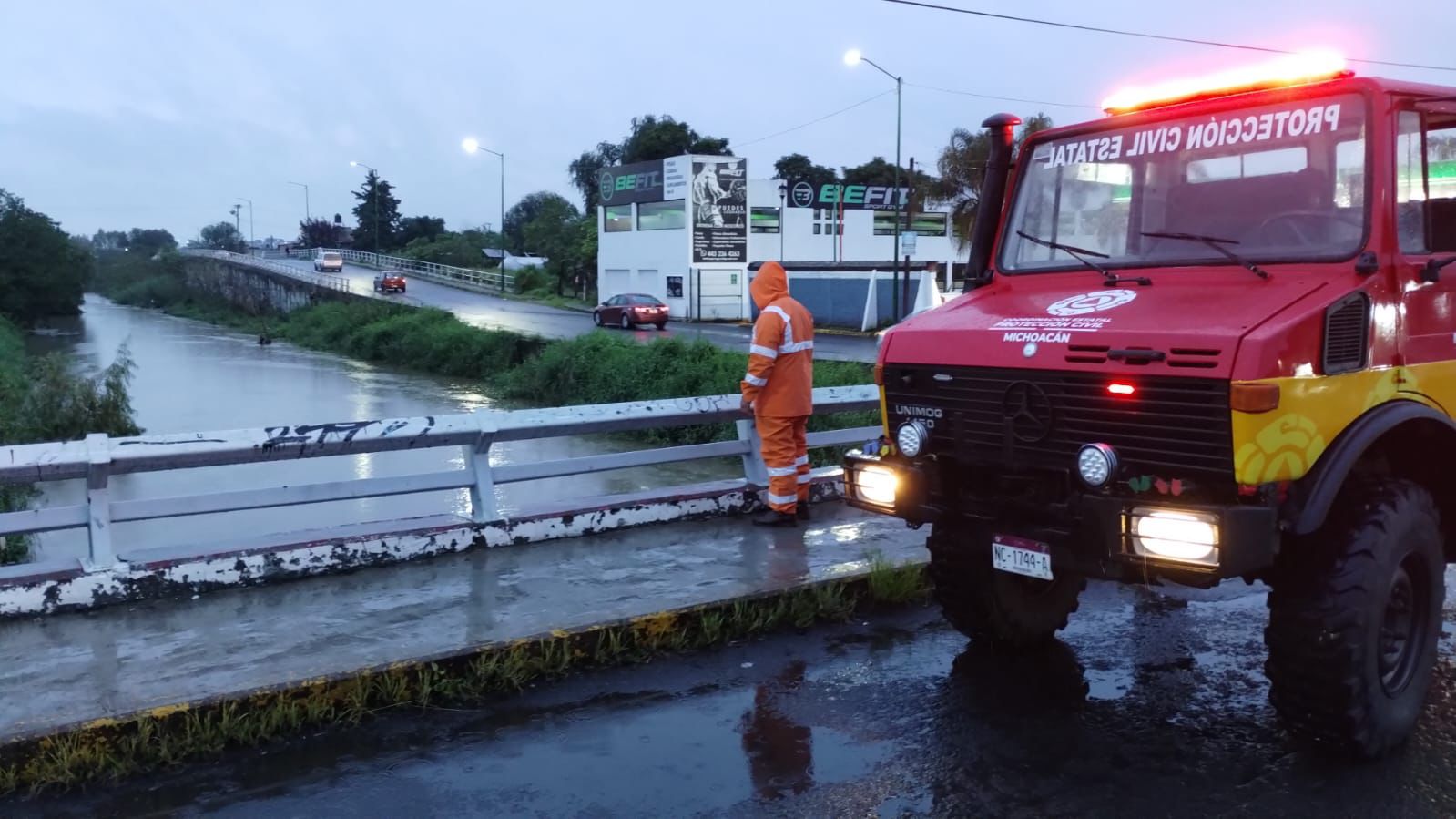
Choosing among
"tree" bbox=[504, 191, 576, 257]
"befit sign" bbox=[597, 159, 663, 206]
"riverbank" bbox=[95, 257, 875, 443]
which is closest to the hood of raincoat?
"riverbank" bbox=[95, 257, 875, 443]

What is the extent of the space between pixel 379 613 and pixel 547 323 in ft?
126

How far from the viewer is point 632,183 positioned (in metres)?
52.4

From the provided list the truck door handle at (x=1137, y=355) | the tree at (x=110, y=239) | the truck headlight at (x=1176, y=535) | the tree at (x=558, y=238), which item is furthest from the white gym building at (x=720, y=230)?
the tree at (x=110, y=239)

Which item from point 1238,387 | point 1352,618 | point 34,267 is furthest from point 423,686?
point 34,267

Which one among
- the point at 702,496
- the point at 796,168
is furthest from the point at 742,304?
the point at 702,496

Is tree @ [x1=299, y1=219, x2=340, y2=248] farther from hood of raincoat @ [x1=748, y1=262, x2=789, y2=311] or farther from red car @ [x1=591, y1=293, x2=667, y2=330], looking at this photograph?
hood of raincoat @ [x1=748, y1=262, x2=789, y2=311]

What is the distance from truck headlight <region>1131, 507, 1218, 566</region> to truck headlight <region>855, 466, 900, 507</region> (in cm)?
114

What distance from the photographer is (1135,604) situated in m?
6.36

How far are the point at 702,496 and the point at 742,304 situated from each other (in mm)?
40576

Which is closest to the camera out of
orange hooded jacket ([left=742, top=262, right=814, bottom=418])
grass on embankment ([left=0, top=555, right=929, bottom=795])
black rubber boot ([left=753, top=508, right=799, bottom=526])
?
grass on embankment ([left=0, top=555, right=929, bottom=795])

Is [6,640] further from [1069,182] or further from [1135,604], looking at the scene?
[1135,604]

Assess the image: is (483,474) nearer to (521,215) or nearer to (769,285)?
(769,285)

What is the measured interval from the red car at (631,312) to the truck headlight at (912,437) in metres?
37.1

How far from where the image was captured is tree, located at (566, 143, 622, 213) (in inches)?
3605
